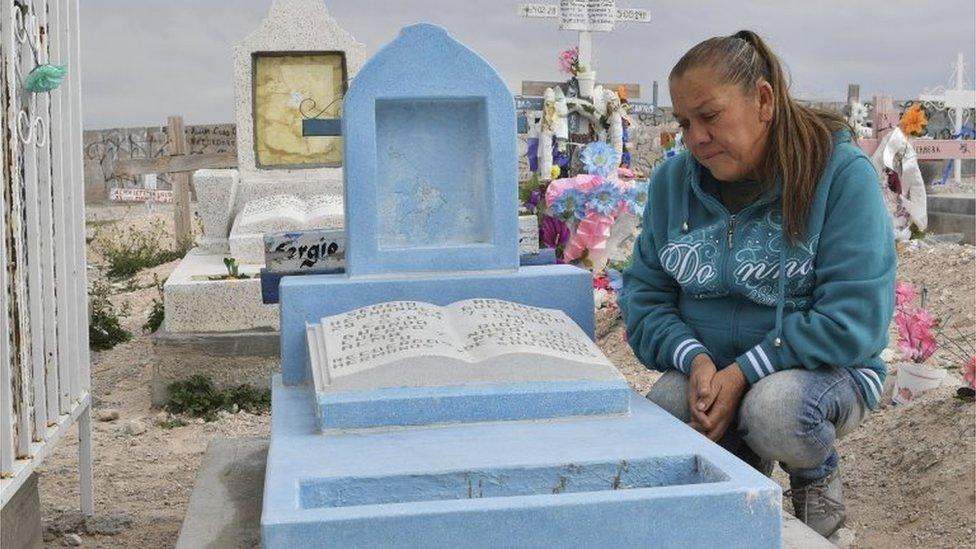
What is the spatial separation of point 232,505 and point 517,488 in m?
0.98

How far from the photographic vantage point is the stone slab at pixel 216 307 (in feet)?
19.2

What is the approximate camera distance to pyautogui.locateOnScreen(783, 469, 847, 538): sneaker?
10.1ft

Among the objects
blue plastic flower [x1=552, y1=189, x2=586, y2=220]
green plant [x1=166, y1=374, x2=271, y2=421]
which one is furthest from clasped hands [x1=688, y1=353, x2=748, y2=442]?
blue plastic flower [x1=552, y1=189, x2=586, y2=220]

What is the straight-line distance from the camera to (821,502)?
122 inches

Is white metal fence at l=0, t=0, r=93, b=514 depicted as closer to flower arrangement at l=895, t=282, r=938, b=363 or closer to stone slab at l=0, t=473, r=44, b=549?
stone slab at l=0, t=473, r=44, b=549

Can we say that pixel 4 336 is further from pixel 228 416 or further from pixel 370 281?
pixel 228 416

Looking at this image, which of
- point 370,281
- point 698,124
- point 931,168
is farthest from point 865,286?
point 931,168

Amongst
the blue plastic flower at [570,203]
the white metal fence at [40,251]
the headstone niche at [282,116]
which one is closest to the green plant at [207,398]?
the headstone niche at [282,116]

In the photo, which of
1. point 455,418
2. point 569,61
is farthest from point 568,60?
point 455,418

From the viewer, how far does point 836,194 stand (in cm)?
289

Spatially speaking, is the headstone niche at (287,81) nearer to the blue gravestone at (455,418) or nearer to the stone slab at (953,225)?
the blue gravestone at (455,418)

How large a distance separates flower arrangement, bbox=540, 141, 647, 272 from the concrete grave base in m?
2.30

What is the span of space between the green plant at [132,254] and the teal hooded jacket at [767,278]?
29.6 feet

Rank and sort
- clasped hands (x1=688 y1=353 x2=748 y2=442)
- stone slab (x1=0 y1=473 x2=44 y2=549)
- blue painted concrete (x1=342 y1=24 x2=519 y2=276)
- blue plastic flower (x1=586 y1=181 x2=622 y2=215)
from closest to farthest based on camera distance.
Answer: clasped hands (x1=688 y1=353 x2=748 y2=442)
stone slab (x1=0 y1=473 x2=44 y2=549)
blue painted concrete (x1=342 y1=24 x2=519 y2=276)
blue plastic flower (x1=586 y1=181 x2=622 y2=215)
